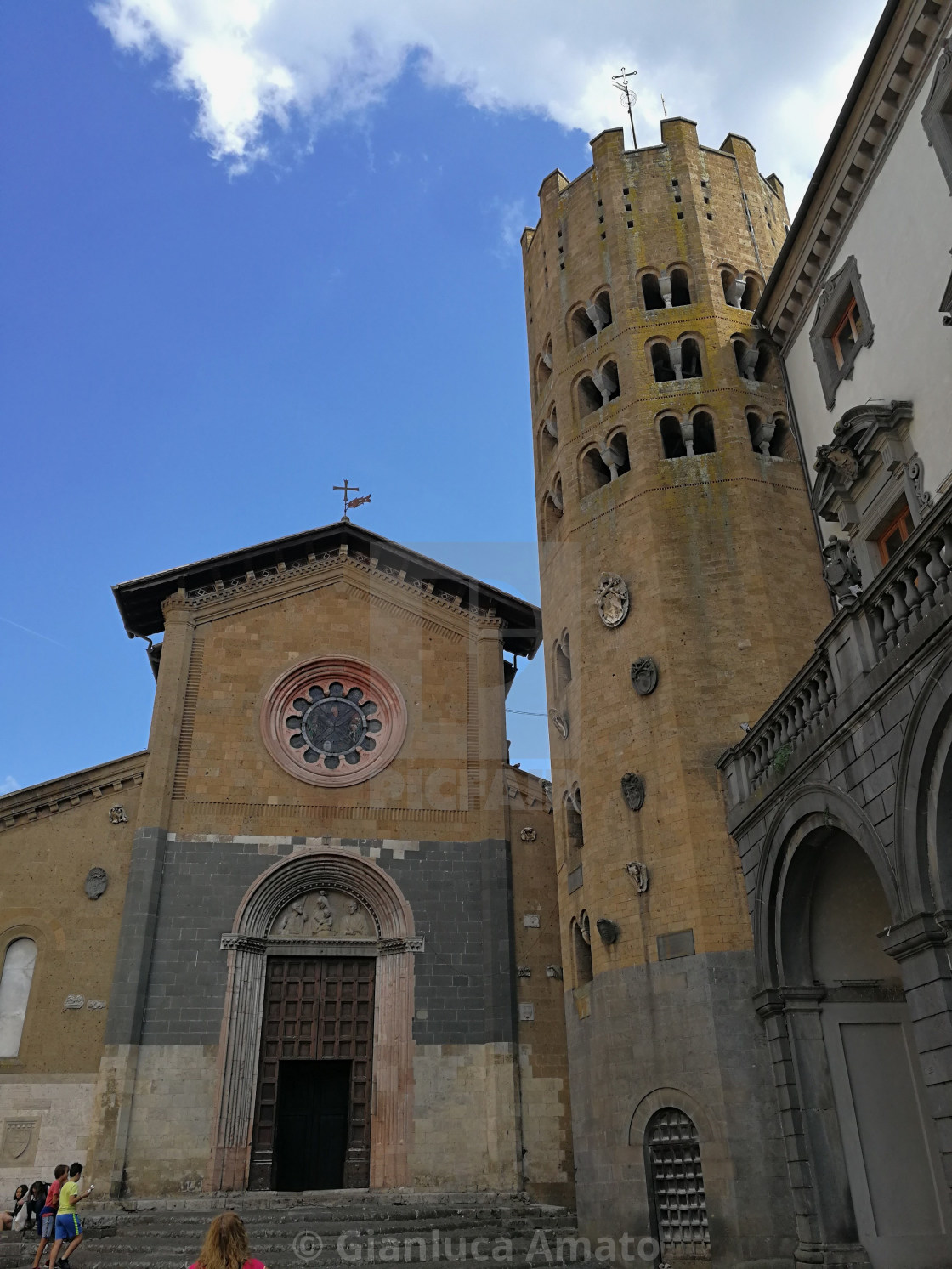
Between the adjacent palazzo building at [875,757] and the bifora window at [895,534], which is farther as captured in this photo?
the bifora window at [895,534]

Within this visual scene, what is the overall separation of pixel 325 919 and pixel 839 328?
576 inches

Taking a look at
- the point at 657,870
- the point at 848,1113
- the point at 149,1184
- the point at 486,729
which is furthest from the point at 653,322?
the point at 149,1184

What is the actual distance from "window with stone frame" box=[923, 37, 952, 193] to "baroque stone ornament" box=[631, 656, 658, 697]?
8.05 meters

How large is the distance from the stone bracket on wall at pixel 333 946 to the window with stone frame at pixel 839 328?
12.8 metres

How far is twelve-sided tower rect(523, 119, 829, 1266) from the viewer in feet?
46.4

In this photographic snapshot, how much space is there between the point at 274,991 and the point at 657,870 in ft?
28.6

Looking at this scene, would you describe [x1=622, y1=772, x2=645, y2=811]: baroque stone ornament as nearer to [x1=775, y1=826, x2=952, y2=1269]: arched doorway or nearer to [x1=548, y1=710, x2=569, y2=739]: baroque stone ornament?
[x1=548, y1=710, x2=569, y2=739]: baroque stone ornament

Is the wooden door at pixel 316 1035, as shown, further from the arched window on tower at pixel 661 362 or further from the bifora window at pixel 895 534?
the arched window on tower at pixel 661 362

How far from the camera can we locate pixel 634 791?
54.4 ft

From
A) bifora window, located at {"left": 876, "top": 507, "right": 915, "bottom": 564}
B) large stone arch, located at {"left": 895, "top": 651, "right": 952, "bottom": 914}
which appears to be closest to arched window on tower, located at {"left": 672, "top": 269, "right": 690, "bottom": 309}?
bifora window, located at {"left": 876, "top": 507, "right": 915, "bottom": 564}

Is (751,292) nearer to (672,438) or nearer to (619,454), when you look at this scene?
(672,438)

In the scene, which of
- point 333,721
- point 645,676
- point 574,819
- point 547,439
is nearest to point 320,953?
point 333,721

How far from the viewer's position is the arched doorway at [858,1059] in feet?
38.3

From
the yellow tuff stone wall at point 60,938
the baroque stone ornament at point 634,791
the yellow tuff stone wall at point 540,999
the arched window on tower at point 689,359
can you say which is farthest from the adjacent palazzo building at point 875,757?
the yellow tuff stone wall at point 60,938
